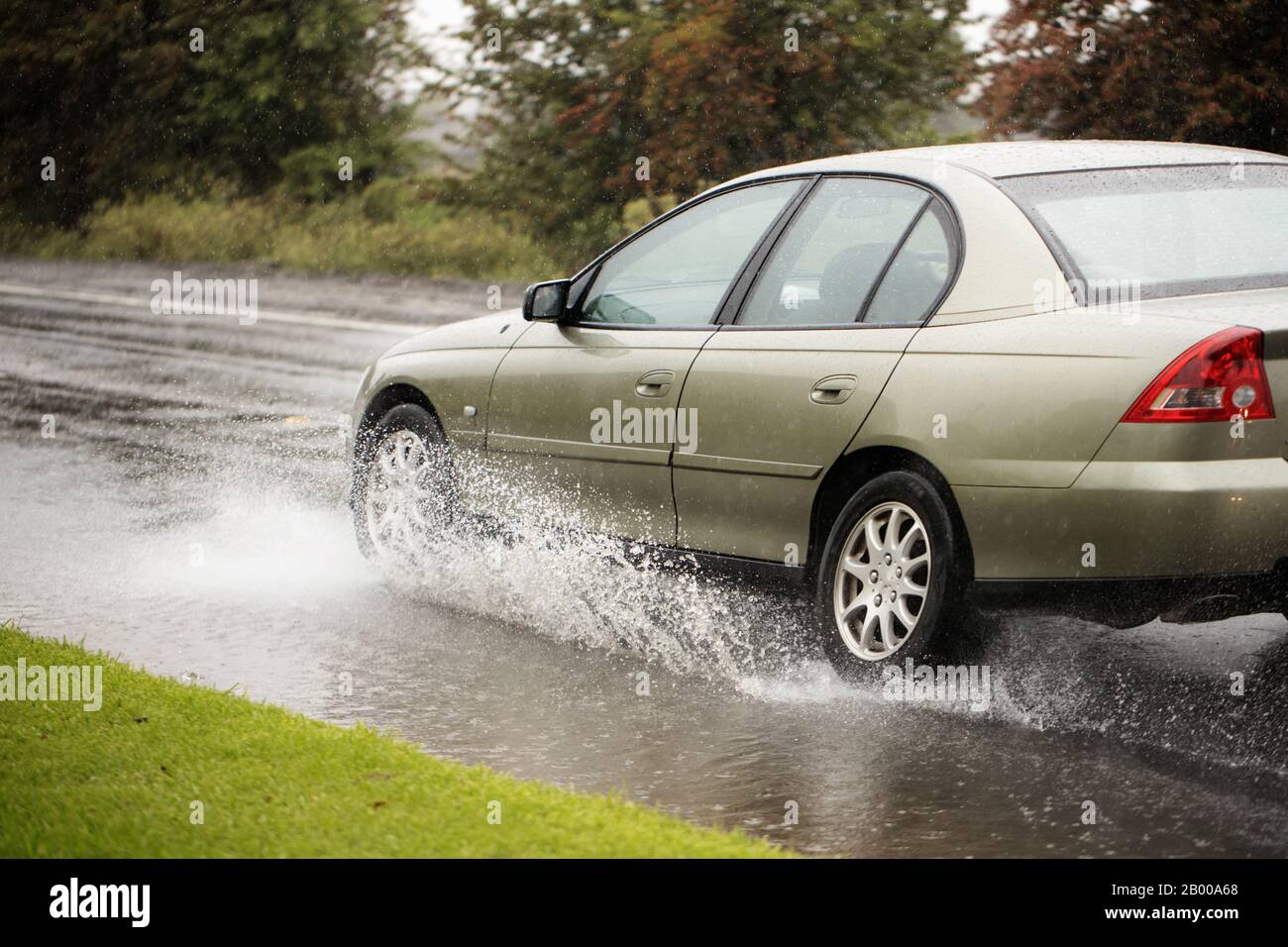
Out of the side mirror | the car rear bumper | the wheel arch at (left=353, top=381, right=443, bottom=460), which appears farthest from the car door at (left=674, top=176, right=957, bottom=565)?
the wheel arch at (left=353, top=381, right=443, bottom=460)

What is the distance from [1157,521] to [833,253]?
1.84m

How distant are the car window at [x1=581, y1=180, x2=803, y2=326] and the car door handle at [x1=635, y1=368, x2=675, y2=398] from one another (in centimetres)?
25

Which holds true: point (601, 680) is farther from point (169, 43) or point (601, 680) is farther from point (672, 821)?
point (169, 43)

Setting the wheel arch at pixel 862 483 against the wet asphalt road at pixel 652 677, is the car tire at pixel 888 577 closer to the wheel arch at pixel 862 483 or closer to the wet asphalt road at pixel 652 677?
the wheel arch at pixel 862 483

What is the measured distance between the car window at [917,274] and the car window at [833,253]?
65mm

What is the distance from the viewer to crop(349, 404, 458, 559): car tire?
864 cm

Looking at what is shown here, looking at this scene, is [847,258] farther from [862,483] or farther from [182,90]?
[182,90]

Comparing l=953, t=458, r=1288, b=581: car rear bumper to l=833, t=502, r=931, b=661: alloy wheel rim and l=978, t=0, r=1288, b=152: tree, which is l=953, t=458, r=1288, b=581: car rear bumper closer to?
l=833, t=502, r=931, b=661: alloy wheel rim

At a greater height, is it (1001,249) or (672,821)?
(1001,249)

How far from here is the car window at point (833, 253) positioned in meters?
7.01
